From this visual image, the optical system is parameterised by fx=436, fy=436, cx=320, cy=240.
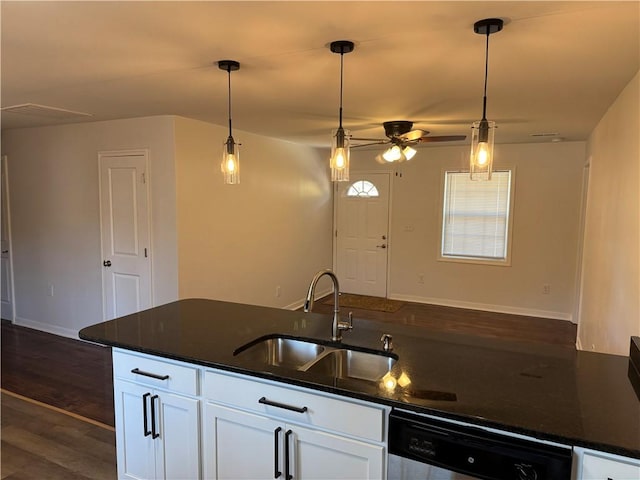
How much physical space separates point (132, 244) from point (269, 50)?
2.85 metres

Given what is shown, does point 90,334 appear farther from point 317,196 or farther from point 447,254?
point 447,254

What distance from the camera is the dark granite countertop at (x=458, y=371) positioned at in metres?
1.34

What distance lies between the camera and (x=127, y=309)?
173 inches

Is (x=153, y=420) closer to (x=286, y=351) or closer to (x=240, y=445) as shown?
(x=240, y=445)

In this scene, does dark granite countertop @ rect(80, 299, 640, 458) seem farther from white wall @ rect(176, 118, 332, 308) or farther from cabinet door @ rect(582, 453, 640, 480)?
white wall @ rect(176, 118, 332, 308)

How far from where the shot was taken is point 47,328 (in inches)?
200

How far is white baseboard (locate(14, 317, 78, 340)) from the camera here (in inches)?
192

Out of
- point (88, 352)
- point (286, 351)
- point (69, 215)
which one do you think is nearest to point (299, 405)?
point (286, 351)

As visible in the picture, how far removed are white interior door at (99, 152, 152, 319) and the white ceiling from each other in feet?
2.16

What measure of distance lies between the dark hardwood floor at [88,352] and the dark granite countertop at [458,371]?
4.65 ft

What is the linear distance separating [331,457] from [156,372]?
0.88 metres

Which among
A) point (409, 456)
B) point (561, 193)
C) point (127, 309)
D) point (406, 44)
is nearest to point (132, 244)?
point (127, 309)

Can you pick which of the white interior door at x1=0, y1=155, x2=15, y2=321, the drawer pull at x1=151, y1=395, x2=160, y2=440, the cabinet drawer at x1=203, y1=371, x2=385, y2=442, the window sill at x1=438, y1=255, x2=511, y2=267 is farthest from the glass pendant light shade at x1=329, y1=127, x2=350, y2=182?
the white interior door at x1=0, y1=155, x2=15, y2=321

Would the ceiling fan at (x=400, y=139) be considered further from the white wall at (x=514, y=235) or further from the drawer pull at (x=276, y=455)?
the drawer pull at (x=276, y=455)
